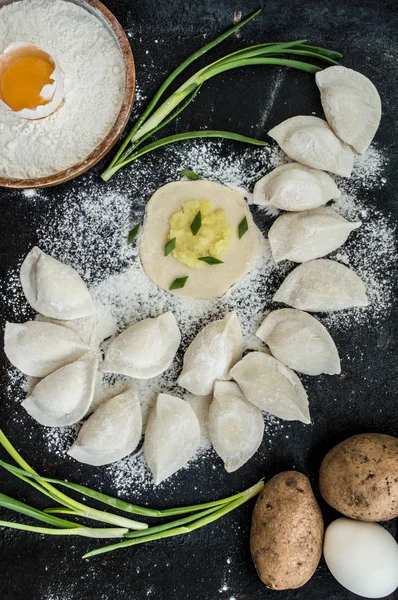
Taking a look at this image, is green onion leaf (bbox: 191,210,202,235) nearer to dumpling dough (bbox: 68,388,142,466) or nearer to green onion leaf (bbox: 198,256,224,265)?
green onion leaf (bbox: 198,256,224,265)

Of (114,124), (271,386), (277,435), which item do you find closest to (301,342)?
(271,386)

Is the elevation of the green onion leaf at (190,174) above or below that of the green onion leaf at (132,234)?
above

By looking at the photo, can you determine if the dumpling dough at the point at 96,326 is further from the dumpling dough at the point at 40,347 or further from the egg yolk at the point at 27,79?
the egg yolk at the point at 27,79

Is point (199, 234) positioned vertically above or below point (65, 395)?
above

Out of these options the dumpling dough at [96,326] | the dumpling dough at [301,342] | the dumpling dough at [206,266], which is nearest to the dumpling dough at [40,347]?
the dumpling dough at [96,326]

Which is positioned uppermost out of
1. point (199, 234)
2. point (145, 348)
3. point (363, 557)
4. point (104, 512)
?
point (199, 234)

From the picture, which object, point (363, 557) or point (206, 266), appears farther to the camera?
point (206, 266)

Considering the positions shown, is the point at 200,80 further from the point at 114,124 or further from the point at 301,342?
the point at 301,342
